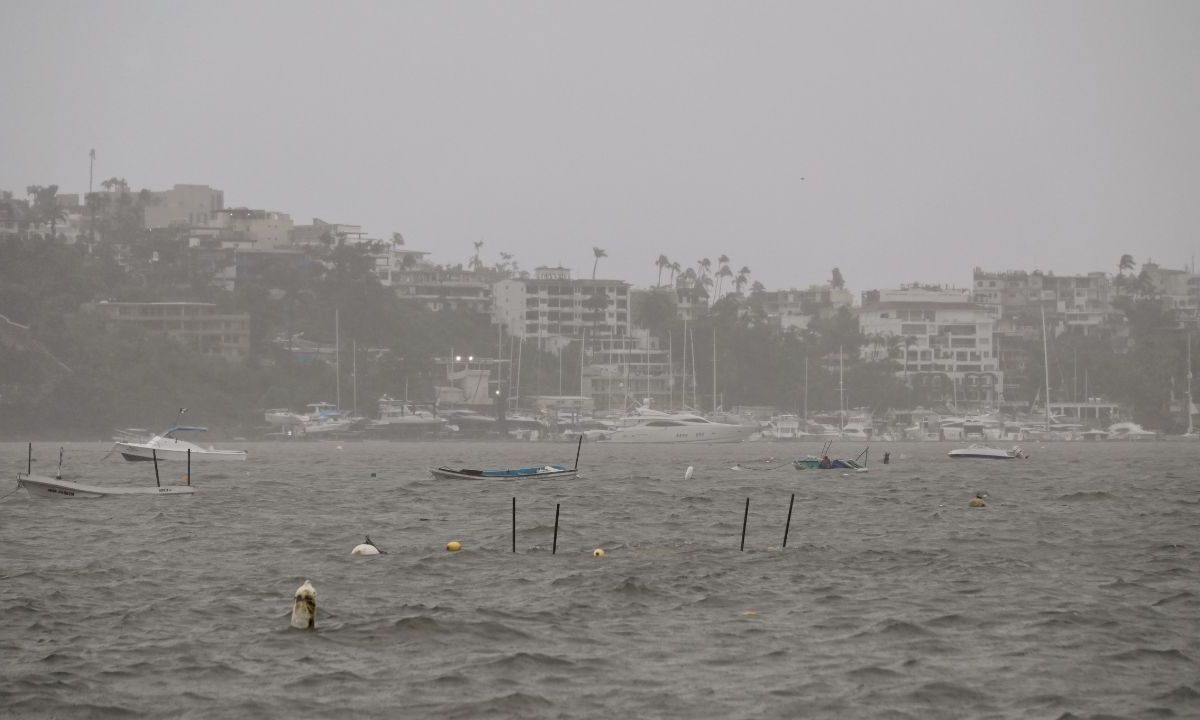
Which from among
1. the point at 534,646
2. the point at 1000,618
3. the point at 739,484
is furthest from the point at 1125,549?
the point at 739,484

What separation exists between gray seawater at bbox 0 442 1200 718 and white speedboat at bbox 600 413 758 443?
315 ft

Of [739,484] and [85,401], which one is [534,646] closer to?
[739,484]

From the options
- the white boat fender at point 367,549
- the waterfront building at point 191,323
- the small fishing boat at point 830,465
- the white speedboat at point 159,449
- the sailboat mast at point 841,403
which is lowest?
the white boat fender at point 367,549

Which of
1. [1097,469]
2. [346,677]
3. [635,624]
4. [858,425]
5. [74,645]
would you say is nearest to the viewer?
[346,677]

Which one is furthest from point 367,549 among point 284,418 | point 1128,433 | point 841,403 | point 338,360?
point 841,403

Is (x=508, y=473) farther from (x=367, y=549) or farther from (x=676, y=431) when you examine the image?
(x=676, y=431)

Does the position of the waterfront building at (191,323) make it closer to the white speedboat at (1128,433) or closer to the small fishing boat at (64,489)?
the white speedboat at (1128,433)

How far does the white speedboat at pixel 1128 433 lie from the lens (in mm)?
174625

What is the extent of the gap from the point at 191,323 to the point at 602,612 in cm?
14778

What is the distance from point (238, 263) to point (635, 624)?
554ft

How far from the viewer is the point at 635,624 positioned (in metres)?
25.9

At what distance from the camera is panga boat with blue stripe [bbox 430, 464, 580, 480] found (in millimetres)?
61281

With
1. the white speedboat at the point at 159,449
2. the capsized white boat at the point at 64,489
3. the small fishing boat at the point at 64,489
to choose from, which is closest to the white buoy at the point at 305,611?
the small fishing boat at the point at 64,489

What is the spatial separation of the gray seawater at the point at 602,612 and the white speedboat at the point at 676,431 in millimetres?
95863
